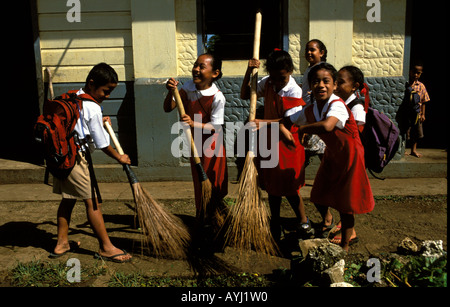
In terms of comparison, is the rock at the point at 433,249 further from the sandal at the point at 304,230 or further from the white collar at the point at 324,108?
the white collar at the point at 324,108

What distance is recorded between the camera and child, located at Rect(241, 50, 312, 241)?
3604 millimetres

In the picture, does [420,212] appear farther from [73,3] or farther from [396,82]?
[73,3]

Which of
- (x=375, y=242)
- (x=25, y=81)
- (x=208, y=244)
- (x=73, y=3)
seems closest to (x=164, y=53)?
(x=73, y=3)

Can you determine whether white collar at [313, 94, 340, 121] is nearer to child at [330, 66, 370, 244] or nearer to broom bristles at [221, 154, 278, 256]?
child at [330, 66, 370, 244]

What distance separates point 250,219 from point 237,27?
3670mm

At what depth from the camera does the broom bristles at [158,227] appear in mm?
3650

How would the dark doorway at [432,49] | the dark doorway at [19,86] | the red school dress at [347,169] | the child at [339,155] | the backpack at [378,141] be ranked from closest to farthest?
the child at [339,155], the red school dress at [347,169], the backpack at [378,141], the dark doorway at [19,86], the dark doorway at [432,49]

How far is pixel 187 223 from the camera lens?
15.1 ft

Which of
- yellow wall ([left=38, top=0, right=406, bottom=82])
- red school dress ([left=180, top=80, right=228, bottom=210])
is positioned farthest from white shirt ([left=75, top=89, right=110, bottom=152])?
yellow wall ([left=38, top=0, right=406, bottom=82])

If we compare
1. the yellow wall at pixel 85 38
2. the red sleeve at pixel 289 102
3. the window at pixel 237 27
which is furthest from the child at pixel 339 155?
the yellow wall at pixel 85 38

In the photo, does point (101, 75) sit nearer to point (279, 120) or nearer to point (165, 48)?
point (279, 120)

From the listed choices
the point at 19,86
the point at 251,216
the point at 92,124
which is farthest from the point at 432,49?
the point at 19,86

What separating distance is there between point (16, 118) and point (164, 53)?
17.4 feet

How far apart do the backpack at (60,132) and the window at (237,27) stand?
3.24 m
